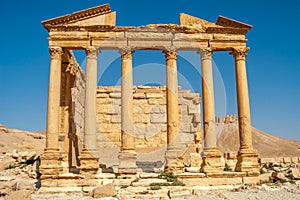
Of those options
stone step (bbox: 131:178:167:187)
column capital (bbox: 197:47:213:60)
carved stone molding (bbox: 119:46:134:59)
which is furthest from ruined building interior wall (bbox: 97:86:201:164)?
stone step (bbox: 131:178:167:187)

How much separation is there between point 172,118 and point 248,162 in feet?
13.8

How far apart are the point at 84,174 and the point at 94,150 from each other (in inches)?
48.4

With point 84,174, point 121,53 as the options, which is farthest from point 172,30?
point 84,174

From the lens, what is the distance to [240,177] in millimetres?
15055

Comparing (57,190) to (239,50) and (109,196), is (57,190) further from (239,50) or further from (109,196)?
(239,50)

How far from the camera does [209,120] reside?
53.4 feet

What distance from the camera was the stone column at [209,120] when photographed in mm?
15461

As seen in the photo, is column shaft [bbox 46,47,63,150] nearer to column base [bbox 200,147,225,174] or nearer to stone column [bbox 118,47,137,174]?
stone column [bbox 118,47,137,174]

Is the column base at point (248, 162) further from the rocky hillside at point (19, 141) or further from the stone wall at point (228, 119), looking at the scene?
the stone wall at point (228, 119)

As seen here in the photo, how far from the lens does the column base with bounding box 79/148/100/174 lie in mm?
14789

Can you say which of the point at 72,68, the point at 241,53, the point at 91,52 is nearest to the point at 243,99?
the point at 241,53

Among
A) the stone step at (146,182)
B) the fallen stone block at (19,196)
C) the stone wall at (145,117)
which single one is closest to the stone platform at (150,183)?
the stone step at (146,182)

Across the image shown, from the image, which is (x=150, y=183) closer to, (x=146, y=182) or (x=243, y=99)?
(x=146, y=182)

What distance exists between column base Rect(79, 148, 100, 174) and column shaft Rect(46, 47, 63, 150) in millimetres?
1404
